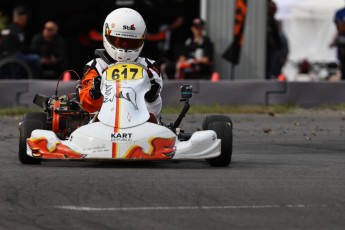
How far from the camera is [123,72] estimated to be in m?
9.21

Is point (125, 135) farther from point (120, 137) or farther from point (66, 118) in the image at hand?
point (66, 118)

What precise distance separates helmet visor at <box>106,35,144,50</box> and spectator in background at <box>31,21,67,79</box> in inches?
373

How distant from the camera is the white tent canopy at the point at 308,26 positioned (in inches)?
1118

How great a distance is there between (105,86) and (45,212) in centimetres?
273

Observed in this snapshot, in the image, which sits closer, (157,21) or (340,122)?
(340,122)

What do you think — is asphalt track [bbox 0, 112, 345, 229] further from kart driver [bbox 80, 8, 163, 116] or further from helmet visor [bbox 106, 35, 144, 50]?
helmet visor [bbox 106, 35, 144, 50]

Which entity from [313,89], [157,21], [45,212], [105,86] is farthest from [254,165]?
[157,21]

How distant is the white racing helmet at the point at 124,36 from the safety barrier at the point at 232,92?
671 cm

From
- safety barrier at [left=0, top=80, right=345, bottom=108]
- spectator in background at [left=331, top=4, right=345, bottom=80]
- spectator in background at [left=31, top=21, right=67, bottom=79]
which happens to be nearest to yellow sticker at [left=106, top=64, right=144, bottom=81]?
safety barrier at [left=0, top=80, right=345, bottom=108]

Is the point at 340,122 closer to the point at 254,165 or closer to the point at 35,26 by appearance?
the point at 254,165

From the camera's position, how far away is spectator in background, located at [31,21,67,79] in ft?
62.8

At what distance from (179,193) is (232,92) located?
32.5 feet

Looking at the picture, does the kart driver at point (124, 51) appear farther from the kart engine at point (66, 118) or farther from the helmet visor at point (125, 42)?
the kart engine at point (66, 118)

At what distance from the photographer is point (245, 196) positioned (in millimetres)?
7305
